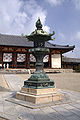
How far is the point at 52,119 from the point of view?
11.4ft

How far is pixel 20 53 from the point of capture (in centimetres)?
2833

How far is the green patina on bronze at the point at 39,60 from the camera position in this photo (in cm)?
547

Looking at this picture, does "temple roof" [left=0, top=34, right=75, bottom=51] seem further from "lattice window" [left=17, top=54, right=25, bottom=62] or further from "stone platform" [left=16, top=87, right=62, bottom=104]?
"stone platform" [left=16, top=87, right=62, bottom=104]

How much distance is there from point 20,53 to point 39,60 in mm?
22765

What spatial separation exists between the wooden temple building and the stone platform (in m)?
21.6

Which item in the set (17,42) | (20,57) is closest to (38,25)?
(20,57)

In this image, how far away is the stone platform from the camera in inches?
190

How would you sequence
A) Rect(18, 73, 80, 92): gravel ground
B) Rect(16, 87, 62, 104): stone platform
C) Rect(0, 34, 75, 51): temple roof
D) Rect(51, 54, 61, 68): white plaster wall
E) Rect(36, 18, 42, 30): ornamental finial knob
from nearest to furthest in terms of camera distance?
Rect(16, 87, 62, 104): stone platform, Rect(36, 18, 42, 30): ornamental finial knob, Rect(18, 73, 80, 92): gravel ground, Rect(0, 34, 75, 51): temple roof, Rect(51, 54, 61, 68): white plaster wall

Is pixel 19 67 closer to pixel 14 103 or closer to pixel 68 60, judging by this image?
pixel 68 60

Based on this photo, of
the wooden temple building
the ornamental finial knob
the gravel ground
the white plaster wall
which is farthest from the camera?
the white plaster wall

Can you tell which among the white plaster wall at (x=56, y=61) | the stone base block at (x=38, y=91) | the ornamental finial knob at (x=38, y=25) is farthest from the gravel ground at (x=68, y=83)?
the white plaster wall at (x=56, y=61)

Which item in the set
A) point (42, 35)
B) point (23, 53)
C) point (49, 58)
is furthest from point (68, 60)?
point (42, 35)

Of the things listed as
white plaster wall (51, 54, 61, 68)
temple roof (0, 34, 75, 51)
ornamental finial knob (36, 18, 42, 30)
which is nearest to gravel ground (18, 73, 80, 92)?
ornamental finial knob (36, 18, 42, 30)

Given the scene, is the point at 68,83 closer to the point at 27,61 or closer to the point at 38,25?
the point at 38,25
